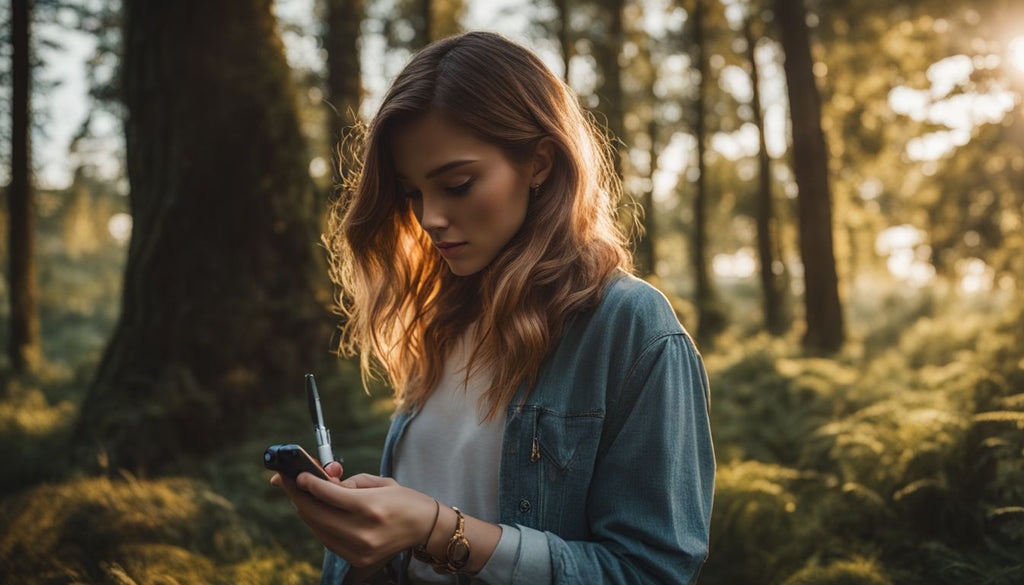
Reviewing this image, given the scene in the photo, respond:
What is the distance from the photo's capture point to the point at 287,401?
6547 mm

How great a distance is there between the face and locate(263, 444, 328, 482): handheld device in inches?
30.5

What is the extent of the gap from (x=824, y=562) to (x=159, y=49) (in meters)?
6.81

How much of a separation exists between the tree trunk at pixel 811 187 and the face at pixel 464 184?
367 inches

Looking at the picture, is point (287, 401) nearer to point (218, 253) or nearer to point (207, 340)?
point (207, 340)

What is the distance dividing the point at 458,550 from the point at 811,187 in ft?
33.1

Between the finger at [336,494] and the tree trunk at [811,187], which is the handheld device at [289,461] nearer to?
the finger at [336,494]

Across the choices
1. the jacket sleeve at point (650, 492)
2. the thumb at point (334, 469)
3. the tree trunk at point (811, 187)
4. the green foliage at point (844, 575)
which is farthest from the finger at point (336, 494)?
the tree trunk at point (811, 187)

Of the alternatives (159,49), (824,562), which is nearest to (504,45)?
(824,562)

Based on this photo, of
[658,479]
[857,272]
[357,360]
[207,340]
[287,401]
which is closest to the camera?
[658,479]

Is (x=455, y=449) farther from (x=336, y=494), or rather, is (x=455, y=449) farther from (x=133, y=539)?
(x=133, y=539)

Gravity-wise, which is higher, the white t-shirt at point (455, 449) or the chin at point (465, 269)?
the chin at point (465, 269)

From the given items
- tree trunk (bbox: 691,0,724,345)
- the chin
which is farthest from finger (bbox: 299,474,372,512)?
tree trunk (bbox: 691,0,724,345)

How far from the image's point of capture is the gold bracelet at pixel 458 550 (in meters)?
1.53

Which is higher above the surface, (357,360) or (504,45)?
(504,45)
